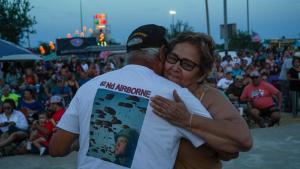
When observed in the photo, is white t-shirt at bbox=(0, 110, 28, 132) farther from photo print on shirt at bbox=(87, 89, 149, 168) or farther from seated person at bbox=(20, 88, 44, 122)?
photo print on shirt at bbox=(87, 89, 149, 168)

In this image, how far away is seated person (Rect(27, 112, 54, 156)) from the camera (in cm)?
775

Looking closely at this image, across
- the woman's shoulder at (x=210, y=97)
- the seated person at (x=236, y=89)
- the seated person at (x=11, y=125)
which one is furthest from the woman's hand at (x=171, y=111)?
the seated person at (x=236, y=89)

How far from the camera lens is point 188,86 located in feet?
6.80

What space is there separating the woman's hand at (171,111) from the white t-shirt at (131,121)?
27mm

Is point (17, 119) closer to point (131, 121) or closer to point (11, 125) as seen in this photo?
point (11, 125)

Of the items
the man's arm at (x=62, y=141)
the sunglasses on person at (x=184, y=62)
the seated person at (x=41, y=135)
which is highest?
the sunglasses on person at (x=184, y=62)

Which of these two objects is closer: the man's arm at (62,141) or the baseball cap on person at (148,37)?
the baseball cap on person at (148,37)

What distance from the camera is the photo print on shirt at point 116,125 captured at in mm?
1863

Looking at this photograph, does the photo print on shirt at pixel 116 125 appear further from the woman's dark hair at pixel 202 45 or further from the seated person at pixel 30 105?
the seated person at pixel 30 105

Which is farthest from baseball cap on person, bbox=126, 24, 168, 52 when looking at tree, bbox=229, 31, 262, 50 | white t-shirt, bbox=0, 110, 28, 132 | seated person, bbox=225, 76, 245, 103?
tree, bbox=229, 31, 262, 50

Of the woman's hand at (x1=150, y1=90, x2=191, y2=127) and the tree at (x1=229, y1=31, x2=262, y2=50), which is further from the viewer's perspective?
the tree at (x1=229, y1=31, x2=262, y2=50)

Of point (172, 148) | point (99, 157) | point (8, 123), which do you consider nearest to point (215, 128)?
point (172, 148)

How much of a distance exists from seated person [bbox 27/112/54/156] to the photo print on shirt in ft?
19.6

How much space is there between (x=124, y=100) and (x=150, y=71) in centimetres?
18
